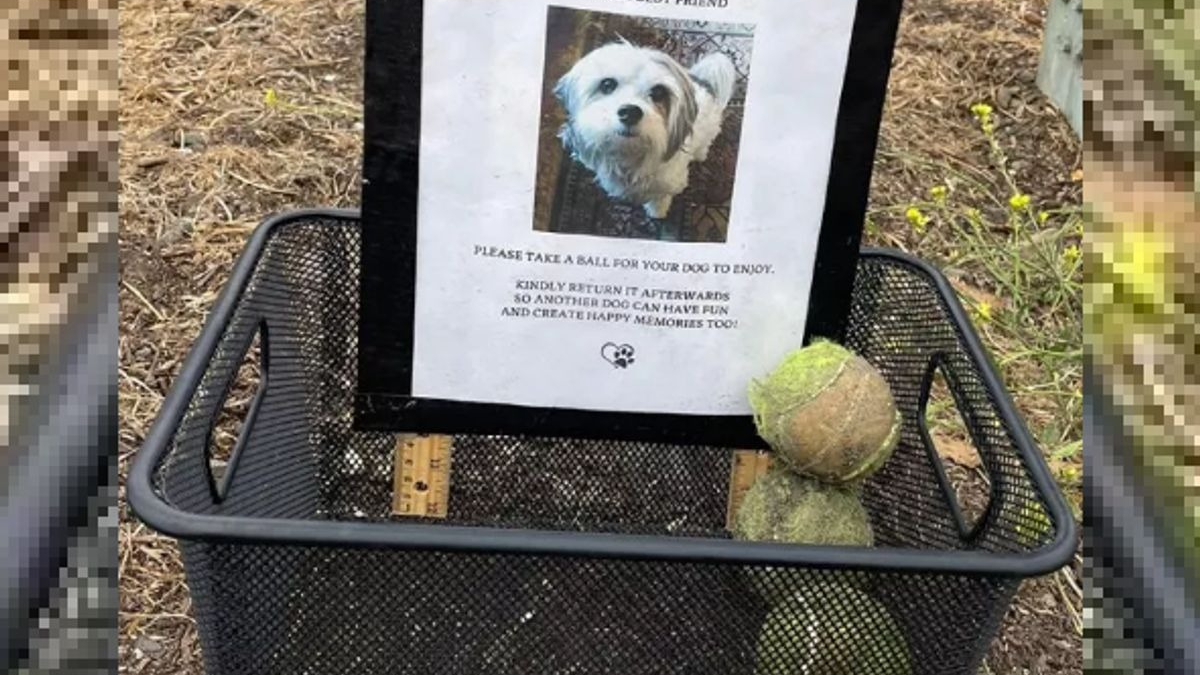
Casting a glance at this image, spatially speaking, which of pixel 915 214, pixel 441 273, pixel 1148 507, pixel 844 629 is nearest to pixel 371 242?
pixel 441 273

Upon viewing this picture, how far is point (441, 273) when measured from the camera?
122cm

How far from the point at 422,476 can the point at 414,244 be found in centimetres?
42

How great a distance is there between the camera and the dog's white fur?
1155 mm

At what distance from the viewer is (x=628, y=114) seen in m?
1.17

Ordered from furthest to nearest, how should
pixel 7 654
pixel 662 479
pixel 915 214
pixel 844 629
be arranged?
pixel 915 214
pixel 662 479
pixel 844 629
pixel 7 654

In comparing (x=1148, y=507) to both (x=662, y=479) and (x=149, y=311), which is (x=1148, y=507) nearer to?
(x=662, y=479)

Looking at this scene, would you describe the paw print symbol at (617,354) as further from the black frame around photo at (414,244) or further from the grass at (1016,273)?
the grass at (1016,273)

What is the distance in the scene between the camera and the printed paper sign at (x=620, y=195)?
1.14 metres

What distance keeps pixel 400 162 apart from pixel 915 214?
4.91 ft

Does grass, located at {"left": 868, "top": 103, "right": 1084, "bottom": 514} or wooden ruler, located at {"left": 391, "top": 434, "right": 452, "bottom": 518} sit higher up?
grass, located at {"left": 868, "top": 103, "right": 1084, "bottom": 514}

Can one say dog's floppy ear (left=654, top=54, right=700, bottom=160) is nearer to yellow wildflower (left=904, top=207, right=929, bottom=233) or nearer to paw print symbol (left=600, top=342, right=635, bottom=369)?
paw print symbol (left=600, top=342, right=635, bottom=369)

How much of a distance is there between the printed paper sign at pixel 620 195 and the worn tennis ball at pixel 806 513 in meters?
0.10

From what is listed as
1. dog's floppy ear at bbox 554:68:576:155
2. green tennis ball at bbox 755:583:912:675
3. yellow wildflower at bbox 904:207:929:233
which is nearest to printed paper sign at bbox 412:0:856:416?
dog's floppy ear at bbox 554:68:576:155

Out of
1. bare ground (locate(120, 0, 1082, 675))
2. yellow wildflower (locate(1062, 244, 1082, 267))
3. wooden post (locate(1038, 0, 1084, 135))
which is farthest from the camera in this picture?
wooden post (locate(1038, 0, 1084, 135))
